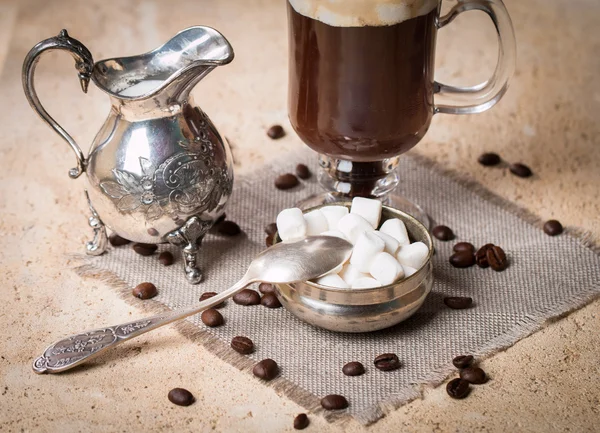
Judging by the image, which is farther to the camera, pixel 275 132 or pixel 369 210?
pixel 275 132

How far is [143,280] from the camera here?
6.79 feet

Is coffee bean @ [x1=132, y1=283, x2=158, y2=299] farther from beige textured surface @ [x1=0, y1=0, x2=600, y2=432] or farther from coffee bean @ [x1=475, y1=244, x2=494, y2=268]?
coffee bean @ [x1=475, y1=244, x2=494, y2=268]

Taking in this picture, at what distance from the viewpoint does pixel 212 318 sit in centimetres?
191

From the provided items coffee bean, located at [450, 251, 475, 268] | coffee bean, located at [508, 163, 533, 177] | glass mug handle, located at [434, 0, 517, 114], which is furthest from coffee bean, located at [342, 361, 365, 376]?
coffee bean, located at [508, 163, 533, 177]

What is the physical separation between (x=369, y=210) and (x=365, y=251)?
0.18 m

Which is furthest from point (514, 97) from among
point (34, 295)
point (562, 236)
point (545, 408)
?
point (34, 295)

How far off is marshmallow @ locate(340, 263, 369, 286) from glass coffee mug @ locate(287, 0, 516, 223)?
1.16 feet

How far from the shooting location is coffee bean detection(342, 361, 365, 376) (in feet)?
5.80

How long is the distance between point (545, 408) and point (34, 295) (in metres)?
1.16

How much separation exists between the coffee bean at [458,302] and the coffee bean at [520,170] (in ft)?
2.05

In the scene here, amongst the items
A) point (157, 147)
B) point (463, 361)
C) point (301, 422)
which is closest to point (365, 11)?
point (157, 147)

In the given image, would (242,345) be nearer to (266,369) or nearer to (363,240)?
(266,369)

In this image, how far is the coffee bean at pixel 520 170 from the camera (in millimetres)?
2443

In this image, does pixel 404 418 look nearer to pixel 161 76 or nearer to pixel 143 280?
pixel 143 280
